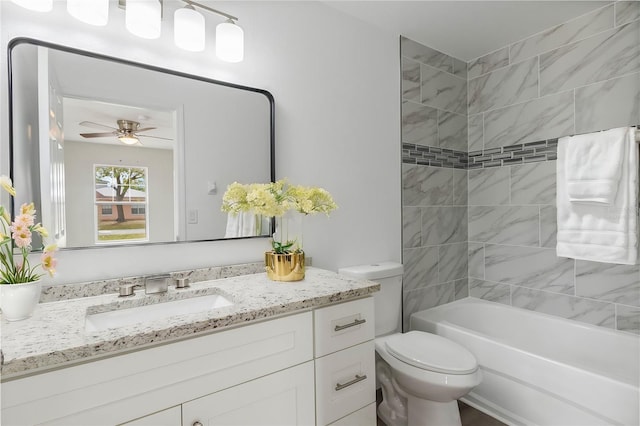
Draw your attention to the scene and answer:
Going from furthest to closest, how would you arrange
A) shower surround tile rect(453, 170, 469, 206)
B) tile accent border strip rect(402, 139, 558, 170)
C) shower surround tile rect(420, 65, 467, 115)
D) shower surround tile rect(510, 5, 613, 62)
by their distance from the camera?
shower surround tile rect(453, 170, 469, 206) < shower surround tile rect(420, 65, 467, 115) < tile accent border strip rect(402, 139, 558, 170) < shower surround tile rect(510, 5, 613, 62)

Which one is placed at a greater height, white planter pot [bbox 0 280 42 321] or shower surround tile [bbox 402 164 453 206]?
shower surround tile [bbox 402 164 453 206]

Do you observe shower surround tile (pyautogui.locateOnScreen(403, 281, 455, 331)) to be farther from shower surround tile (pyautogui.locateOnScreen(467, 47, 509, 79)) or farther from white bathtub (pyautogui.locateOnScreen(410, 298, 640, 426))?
shower surround tile (pyautogui.locateOnScreen(467, 47, 509, 79))

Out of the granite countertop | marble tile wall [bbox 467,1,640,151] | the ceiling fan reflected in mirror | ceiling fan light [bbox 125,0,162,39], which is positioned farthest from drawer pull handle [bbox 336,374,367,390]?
marble tile wall [bbox 467,1,640,151]

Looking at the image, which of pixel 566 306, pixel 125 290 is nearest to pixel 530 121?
pixel 566 306

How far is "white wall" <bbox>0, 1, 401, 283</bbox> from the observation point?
137 centimetres

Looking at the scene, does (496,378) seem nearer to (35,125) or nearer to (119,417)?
(119,417)

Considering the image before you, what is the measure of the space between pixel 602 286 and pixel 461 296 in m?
0.93

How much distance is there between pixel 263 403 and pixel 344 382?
1.16 feet

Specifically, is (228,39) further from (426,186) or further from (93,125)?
(426,186)

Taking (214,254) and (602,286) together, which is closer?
(214,254)

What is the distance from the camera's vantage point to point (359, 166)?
2188 millimetres

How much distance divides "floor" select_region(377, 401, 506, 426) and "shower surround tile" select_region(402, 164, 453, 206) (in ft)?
Answer: 4.34

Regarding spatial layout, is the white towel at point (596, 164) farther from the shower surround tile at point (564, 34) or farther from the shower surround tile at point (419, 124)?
the shower surround tile at point (419, 124)

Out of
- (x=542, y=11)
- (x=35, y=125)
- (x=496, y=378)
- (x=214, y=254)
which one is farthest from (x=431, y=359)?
(x=542, y=11)
